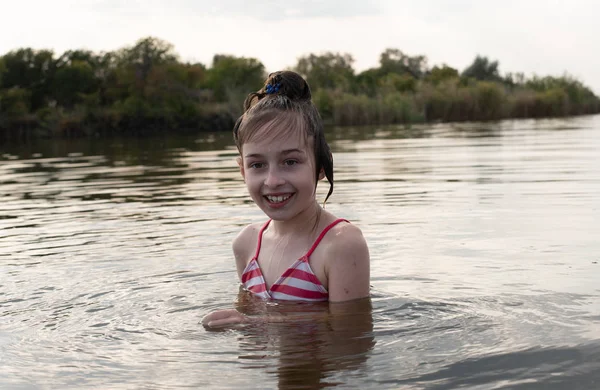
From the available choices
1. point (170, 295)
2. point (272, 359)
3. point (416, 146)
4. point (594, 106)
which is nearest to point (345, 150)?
point (416, 146)

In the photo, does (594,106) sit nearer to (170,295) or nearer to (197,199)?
(197,199)

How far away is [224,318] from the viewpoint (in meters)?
3.91

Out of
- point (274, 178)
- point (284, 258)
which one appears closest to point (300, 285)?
point (284, 258)

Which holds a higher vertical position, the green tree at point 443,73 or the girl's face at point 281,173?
the green tree at point 443,73

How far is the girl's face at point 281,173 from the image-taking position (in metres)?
3.79

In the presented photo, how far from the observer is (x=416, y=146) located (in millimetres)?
19984

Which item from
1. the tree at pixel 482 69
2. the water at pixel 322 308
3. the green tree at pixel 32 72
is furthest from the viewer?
the tree at pixel 482 69

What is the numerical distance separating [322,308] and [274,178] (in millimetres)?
667

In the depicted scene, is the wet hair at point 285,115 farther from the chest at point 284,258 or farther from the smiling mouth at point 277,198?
the chest at point 284,258

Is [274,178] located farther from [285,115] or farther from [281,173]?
[285,115]

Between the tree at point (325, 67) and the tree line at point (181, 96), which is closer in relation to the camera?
the tree line at point (181, 96)

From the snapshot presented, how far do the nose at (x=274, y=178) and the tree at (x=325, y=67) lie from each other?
192 ft

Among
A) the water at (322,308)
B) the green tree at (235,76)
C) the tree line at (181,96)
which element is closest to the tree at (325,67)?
the tree line at (181,96)

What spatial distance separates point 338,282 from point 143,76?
5517cm
